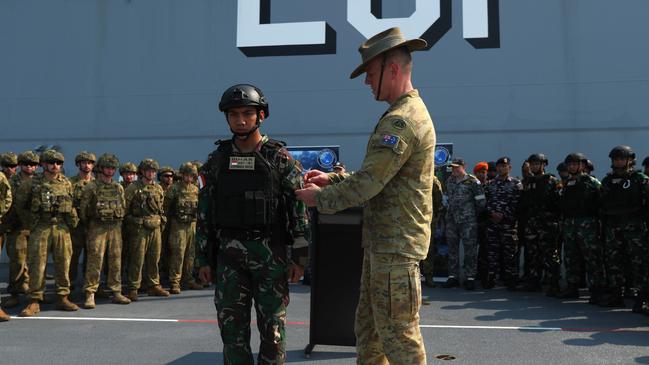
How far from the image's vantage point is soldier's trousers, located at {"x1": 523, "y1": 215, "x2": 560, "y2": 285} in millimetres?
6824

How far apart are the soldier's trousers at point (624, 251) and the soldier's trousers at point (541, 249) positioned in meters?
0.72

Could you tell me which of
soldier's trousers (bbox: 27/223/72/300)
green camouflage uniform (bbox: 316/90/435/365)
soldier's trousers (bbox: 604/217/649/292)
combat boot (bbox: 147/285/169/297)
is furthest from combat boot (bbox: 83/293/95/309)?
soldier's trousers (bbox: 604/217/649/292)

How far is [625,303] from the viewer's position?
6168mm

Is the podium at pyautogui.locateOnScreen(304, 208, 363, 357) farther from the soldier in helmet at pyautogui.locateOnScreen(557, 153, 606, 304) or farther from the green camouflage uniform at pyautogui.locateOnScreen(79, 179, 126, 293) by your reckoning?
the soldier in helmet at pyautogui.locateOnScreen(557, 153, 606, 304)

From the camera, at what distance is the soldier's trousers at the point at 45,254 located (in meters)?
5.52

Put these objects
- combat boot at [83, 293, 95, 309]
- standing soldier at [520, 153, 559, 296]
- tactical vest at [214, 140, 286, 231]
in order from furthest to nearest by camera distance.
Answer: standing soldier at [520, 153, 559, 296] < combat boot at [83, 293, 95, 309] < tactical vest at [214, 140, 286, 231]

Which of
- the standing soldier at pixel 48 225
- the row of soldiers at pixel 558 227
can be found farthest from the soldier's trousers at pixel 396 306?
the standing soldier at pixel 48 225

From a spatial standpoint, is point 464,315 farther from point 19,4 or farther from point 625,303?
point 19,4

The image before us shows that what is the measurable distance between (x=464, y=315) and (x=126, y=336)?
11.1 ft

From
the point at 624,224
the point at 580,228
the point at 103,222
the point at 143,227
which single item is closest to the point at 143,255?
the point at 143,227

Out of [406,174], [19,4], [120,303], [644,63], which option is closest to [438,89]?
[644,63]

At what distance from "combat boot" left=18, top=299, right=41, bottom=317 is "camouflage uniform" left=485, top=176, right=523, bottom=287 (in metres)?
5.75

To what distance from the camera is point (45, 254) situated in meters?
5.60

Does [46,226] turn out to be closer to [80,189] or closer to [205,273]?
[80,189]
